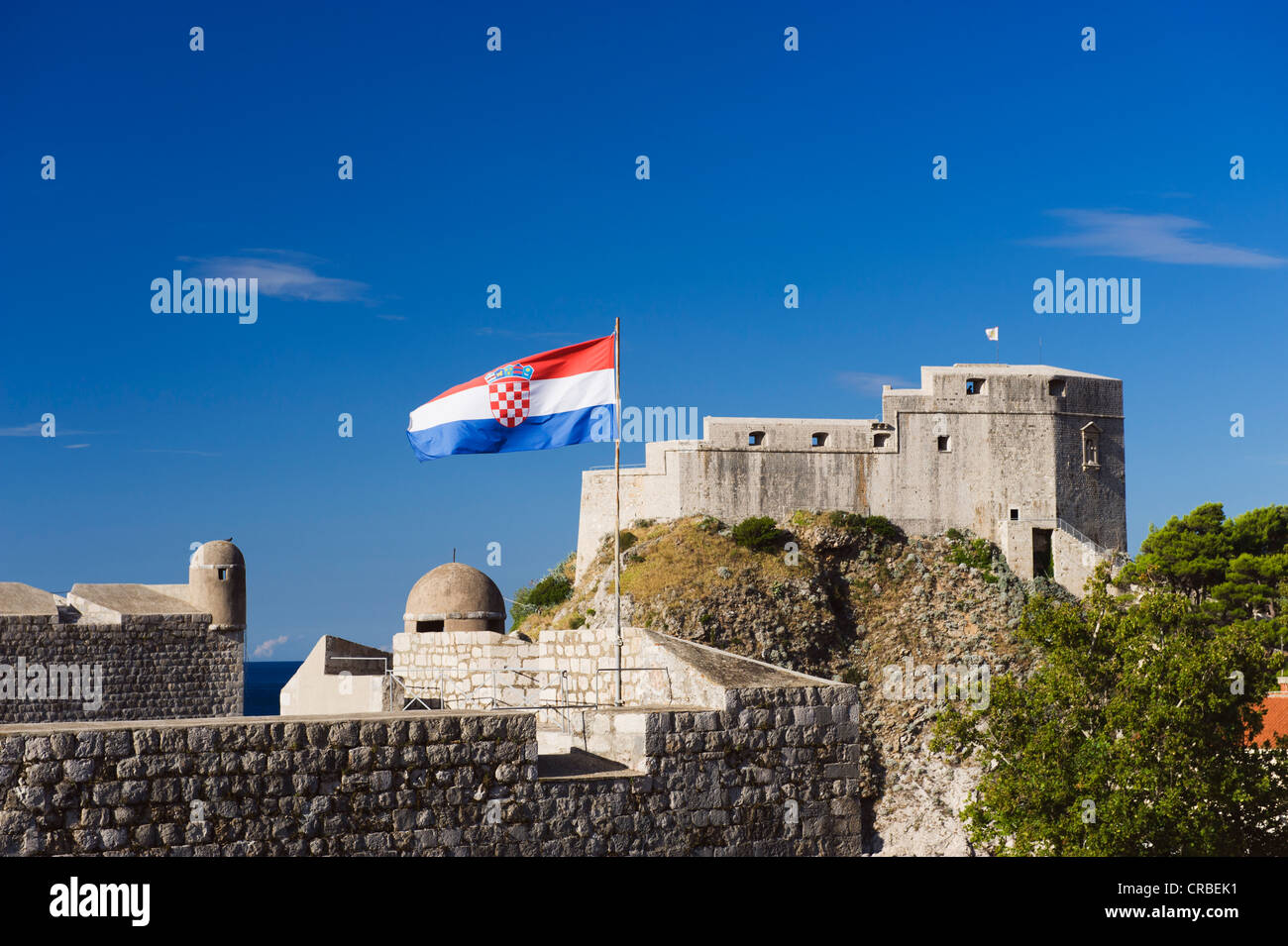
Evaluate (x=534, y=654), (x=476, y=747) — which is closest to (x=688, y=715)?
(x=476, y=747)

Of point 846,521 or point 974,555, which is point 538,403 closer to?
point 846,521

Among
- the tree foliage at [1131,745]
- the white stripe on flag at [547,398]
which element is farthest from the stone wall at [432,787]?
the tree foliage at [1131,745]

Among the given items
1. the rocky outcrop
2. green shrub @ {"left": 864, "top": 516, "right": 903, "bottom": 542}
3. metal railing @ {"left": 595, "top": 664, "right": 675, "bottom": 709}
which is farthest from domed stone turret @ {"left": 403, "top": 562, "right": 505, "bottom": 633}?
green shrub @ {"left": 864, "top": 516, "right": 903, "bottom": 542}

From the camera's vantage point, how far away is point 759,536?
1834 inches

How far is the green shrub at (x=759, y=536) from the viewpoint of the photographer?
46.5m

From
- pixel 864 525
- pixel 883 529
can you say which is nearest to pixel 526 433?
pixel 864 525

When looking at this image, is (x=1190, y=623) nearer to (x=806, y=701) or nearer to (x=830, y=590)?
(x=830, y=590)

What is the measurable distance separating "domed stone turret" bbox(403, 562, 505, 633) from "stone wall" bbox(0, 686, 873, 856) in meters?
12.7

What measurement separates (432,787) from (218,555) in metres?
24.1

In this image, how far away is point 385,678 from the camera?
16875 millimetres

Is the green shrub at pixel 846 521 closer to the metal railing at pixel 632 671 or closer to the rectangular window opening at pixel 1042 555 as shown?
the rectangular window opening at pixel 1042 555

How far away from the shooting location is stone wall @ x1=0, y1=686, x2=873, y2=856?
22.9ft

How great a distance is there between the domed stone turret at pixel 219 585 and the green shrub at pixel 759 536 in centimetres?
2140
